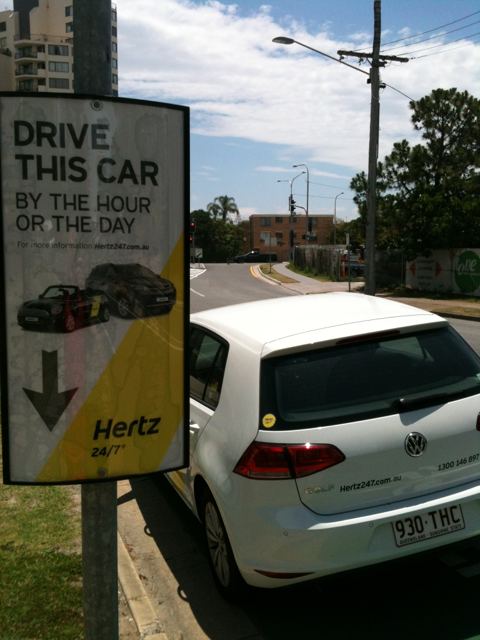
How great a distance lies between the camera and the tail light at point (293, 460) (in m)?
3.11

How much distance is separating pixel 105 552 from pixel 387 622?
1.80 meters

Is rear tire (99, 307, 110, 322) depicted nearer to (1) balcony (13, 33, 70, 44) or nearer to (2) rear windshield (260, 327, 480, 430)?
(2) rear windshield (260, 327, 480, 430)

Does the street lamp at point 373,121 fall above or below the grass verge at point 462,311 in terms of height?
above

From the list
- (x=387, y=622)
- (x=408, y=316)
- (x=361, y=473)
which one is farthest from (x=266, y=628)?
(x=408, y=316)

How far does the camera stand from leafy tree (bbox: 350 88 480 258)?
25219 mm

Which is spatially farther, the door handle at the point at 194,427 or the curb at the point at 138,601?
the door handle at the point at 194,427

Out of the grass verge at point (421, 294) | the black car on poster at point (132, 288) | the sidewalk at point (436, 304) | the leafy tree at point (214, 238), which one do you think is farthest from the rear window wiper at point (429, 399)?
the leafy tree at point (214, 238)

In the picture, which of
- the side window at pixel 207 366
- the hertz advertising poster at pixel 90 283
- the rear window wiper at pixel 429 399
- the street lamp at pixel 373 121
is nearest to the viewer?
the hertz advertising poster at pixel 90 283

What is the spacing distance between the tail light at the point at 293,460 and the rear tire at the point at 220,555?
0.56m

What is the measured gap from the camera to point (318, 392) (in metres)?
3.33

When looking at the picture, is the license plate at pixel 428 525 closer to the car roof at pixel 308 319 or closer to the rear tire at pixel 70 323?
the car roof at pixel 308 319

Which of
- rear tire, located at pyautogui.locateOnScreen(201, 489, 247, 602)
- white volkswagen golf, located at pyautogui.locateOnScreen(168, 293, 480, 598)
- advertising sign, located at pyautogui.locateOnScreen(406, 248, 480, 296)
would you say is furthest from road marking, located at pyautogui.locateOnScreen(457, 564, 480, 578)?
advertising sign, located at pyautogui.locateOnScreen(406, 248, 480, 296)

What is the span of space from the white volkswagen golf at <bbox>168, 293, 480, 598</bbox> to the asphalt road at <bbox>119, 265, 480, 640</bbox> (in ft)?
0.64

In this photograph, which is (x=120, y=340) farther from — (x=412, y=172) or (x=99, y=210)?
(x=412, y=172)
